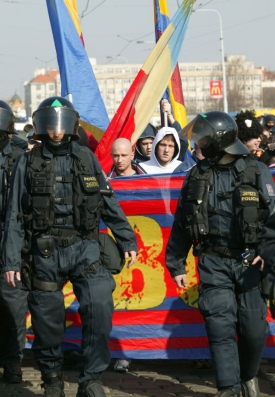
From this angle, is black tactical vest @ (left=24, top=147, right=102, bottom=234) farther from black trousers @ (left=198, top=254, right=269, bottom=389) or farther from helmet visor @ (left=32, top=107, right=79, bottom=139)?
black trousers @ (left=198, top=254, right=269, bottom=389)

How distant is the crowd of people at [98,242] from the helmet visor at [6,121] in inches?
35.3

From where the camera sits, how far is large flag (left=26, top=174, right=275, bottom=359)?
6.93m

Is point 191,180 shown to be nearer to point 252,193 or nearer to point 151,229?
point 252,193

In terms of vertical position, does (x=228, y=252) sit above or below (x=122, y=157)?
below

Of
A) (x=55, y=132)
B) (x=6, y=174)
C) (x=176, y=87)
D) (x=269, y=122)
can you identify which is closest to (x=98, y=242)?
(x=55, y=132)

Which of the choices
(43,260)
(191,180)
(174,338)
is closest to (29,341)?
(174,338)

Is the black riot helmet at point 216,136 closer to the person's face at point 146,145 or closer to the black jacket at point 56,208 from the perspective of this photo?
the black jacket at point 56,208

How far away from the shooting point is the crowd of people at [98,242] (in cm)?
571

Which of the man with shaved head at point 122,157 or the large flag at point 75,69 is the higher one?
the large flag at point 75,69

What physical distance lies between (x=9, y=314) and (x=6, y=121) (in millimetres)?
1446

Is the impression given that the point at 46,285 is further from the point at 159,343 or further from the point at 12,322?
the point at 159,343

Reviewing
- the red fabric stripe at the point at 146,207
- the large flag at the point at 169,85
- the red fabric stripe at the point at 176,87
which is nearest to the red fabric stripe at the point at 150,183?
the red fabric stripe at the point at 146,207

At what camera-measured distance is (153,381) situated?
6.70 meters

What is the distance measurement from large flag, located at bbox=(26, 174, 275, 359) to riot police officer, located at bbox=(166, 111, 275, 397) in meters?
1.05
